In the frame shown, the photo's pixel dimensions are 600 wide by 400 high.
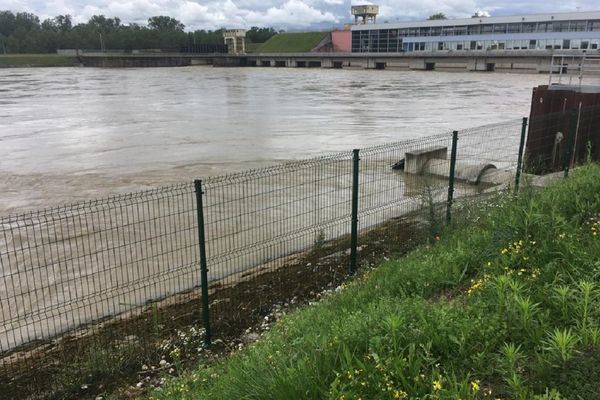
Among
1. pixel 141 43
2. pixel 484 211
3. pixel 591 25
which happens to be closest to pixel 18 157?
pixel 484 211

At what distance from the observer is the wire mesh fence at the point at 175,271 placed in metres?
6.32

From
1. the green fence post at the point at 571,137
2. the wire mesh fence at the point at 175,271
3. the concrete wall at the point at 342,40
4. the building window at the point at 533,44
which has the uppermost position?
the concrete wall at the point at 342,40

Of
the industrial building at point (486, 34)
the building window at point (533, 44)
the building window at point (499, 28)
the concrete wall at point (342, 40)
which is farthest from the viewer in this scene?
the concrete wall at point (342, 40)

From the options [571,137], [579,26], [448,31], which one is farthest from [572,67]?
[448,31]

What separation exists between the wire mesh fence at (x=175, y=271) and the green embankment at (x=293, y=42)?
486 feet

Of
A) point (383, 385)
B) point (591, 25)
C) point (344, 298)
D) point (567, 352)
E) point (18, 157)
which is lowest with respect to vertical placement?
point (18, 157)

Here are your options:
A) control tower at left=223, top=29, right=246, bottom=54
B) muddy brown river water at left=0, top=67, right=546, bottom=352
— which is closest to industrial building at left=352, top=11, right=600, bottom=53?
control tower at left=223, top=29, right=246, bottom=54

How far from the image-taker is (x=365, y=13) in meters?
170

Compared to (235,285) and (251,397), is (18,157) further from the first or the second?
(251,397)

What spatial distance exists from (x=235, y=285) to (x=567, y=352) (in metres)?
6.00

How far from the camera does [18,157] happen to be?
71.3 feet

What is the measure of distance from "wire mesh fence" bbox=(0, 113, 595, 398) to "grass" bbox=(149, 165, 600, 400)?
4.88 ft

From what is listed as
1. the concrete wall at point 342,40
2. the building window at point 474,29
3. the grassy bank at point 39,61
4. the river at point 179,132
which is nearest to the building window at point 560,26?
the building window at point 474,29

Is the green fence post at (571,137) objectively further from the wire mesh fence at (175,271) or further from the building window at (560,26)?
the building window at (560,26)
